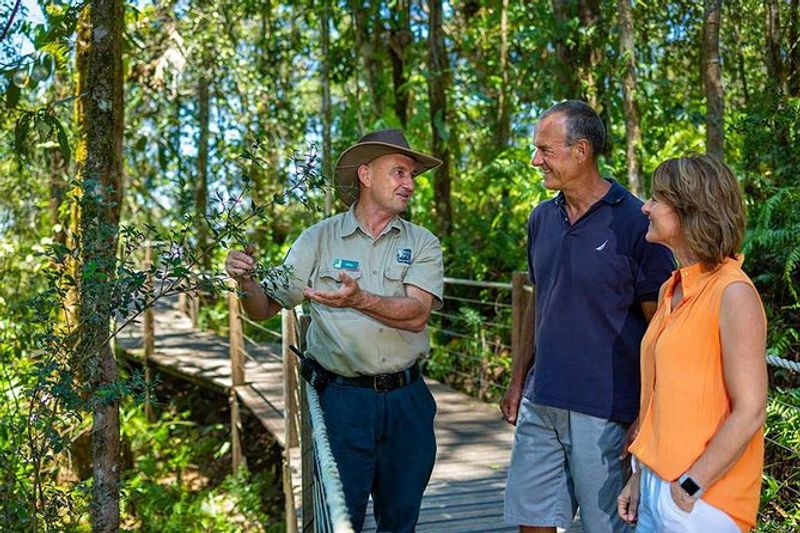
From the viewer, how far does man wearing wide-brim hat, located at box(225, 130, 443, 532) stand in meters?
3.19

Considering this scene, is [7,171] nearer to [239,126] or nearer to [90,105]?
[239,126]

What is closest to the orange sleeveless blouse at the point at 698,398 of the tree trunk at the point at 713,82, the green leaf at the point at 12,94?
the green leaf at the point at 12,94

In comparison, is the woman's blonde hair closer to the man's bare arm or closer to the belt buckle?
the man's bare arm

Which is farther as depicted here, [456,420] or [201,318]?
[201,318]

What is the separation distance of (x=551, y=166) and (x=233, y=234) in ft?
3.64

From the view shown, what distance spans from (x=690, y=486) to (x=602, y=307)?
80cm

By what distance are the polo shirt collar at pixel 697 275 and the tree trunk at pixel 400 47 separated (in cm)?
918

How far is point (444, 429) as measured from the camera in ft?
23.8

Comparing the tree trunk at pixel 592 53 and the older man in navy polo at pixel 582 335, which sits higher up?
the tree trunk at pixel 592 53

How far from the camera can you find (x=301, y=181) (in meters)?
3.05

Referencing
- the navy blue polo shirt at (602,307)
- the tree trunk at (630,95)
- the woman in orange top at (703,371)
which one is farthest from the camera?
the tree trunk at (630,95)

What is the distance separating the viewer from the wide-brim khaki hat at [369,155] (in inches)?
129

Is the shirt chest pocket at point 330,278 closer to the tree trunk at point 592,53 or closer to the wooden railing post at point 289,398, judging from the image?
the wooden railing post at point 289,398

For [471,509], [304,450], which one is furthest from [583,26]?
[304,450]
